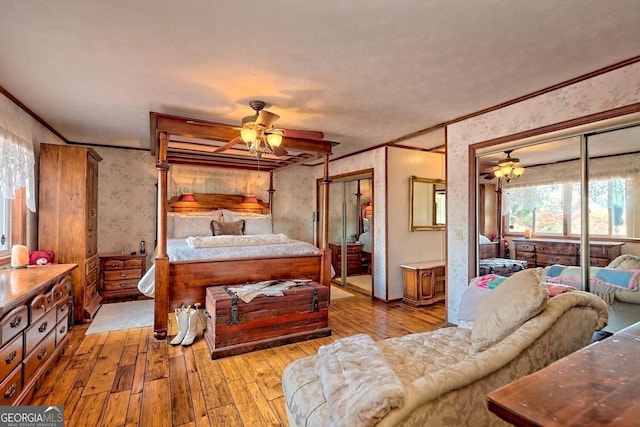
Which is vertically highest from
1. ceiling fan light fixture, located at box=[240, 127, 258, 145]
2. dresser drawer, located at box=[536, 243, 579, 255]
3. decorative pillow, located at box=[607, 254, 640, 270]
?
ceiling fan light fixture, located at box=[240, 127, 258, 145]

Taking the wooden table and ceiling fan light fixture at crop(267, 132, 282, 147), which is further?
ceiling fan light fixture at crop(267, 132, 282, 147)

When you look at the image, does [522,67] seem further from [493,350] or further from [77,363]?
[77,363]

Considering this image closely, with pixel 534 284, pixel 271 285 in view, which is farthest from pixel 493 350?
pixel 271 285

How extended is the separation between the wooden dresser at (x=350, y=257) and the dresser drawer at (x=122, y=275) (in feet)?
11.2

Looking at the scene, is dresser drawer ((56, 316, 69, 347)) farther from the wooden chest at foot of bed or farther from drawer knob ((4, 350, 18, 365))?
the wooden chest at foot of bed

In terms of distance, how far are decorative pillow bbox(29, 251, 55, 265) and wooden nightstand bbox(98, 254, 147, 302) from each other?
48.1 inches

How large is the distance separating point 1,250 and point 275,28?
345 centimetres

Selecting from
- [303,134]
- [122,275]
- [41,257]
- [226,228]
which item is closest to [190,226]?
[226,228]

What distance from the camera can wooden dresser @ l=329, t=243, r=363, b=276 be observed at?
6.27m

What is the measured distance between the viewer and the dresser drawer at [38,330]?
2107 mm

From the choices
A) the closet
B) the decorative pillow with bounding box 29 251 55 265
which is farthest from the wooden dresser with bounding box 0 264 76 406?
the closet

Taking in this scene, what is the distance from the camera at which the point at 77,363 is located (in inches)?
106

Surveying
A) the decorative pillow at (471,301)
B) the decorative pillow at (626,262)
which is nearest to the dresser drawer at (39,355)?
the decorative pillow at (471,301)

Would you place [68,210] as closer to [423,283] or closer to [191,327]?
[191,327]
